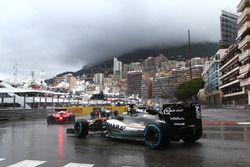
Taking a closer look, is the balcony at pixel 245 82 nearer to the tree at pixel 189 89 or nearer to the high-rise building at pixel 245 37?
the high-rise building at pixel 245 37

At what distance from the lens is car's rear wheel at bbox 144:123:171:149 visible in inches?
368

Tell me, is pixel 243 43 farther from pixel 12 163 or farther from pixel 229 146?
pixel 12 163

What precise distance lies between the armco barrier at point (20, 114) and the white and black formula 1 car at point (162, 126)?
2090cm

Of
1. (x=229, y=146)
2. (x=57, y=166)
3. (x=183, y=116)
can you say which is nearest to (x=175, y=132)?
(x=183, y=116)

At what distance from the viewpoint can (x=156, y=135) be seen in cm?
963

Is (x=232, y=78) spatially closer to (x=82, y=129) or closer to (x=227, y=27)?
(x=227, y=27)

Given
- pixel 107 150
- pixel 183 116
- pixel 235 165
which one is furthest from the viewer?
pixel 183 116

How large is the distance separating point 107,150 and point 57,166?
240 cm

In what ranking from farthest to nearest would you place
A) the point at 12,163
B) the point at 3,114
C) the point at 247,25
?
the point at 247,25 < the point at 3,114 < the point at 12,163

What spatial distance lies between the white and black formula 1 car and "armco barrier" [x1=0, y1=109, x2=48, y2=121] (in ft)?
68.6

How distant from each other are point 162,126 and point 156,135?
1.44ft

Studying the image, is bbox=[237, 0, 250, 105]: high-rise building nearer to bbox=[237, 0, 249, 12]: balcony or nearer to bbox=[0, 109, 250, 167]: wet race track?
bbox=[237, 0, 249, 12]: balcony

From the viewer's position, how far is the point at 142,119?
1055cm

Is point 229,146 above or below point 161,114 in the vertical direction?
below
